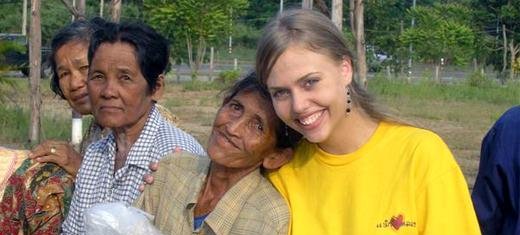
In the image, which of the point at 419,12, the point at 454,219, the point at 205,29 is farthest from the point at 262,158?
the point at 419,12

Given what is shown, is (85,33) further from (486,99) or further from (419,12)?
(419,12)

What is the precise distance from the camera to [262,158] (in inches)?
103

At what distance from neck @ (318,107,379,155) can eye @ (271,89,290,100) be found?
17 centimetres

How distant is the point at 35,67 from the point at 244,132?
785 centimetres

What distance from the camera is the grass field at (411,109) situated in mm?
12242

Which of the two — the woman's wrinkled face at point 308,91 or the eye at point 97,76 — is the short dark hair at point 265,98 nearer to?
the woman's wrinkled face at point 308,91

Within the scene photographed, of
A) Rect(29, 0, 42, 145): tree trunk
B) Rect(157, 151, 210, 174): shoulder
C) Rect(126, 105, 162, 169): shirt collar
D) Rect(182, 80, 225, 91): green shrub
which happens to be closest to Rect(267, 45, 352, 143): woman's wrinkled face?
Rect(157, 151, 210, 174): shoulder

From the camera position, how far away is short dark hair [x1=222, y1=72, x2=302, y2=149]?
2572mm

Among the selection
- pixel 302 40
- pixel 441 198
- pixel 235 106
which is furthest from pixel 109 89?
pixel 441 198

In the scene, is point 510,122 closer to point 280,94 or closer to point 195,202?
point 280,94

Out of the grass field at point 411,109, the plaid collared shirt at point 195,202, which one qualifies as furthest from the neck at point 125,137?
the grass field at point 411,109

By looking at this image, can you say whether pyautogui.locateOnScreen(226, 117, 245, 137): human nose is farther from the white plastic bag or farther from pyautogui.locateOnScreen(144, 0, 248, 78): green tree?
pyautogui.locateOnScreen(144, 0, 248, 78): green tree

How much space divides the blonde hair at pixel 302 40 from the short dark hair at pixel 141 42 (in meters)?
0.55

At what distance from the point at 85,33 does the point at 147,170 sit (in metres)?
0.70
